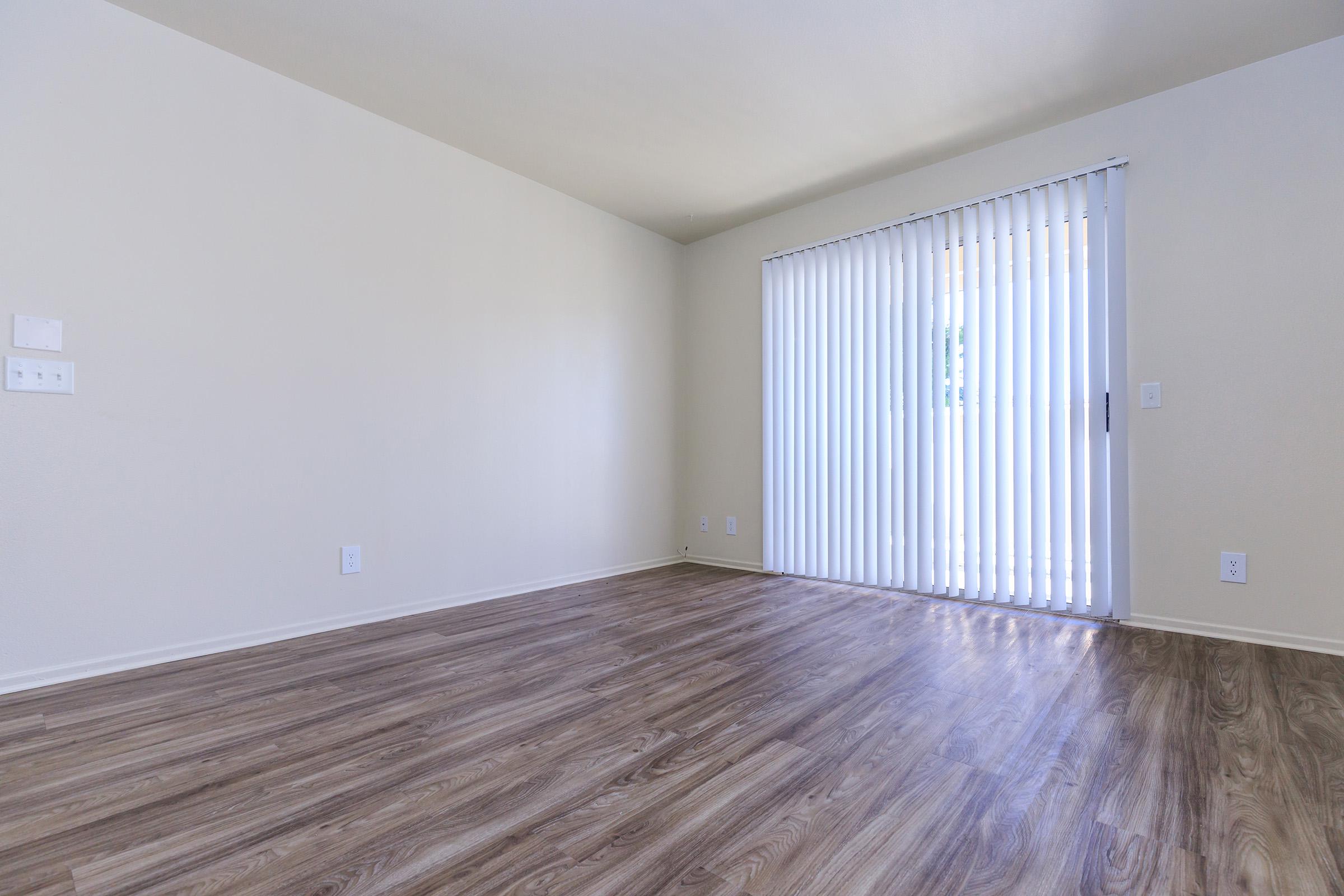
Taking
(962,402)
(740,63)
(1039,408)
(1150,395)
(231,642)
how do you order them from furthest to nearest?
(962,402)
(1039,408)
(1150,395)
(740,63)
(231,642)

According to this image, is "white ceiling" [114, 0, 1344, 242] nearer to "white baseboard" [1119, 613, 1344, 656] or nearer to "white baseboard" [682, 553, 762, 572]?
"white baseboard" [1119, 613, 1344, 656]

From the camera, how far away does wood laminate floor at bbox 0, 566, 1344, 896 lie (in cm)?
112

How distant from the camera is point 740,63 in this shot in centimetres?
254

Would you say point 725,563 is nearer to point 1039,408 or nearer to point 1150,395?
point 1039,408

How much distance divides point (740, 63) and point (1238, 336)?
2.40 meters

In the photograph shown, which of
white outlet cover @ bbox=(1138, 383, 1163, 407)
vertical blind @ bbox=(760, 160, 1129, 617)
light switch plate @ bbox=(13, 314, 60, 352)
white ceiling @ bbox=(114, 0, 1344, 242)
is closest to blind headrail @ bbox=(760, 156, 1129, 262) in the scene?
vertical blind @ bbox=(760, 160, 1129, 617)

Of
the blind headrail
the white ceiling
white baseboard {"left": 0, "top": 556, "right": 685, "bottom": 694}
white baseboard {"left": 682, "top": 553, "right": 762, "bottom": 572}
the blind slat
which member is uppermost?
the white ceiling

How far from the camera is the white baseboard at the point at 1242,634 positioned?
7.74ft

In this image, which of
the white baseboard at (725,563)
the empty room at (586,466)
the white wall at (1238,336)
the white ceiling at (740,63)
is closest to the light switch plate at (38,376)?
the empty room at (586,466)

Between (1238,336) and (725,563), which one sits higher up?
(1238,336)

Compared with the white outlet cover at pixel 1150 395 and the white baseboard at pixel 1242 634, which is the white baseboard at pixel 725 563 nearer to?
the white baseboard at pixel 1242 634

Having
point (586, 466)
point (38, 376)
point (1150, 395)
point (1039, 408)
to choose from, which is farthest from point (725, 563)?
point (38, 376)

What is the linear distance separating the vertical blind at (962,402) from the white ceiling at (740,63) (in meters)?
0.49

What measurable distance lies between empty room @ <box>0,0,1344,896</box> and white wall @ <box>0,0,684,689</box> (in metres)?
0.02
